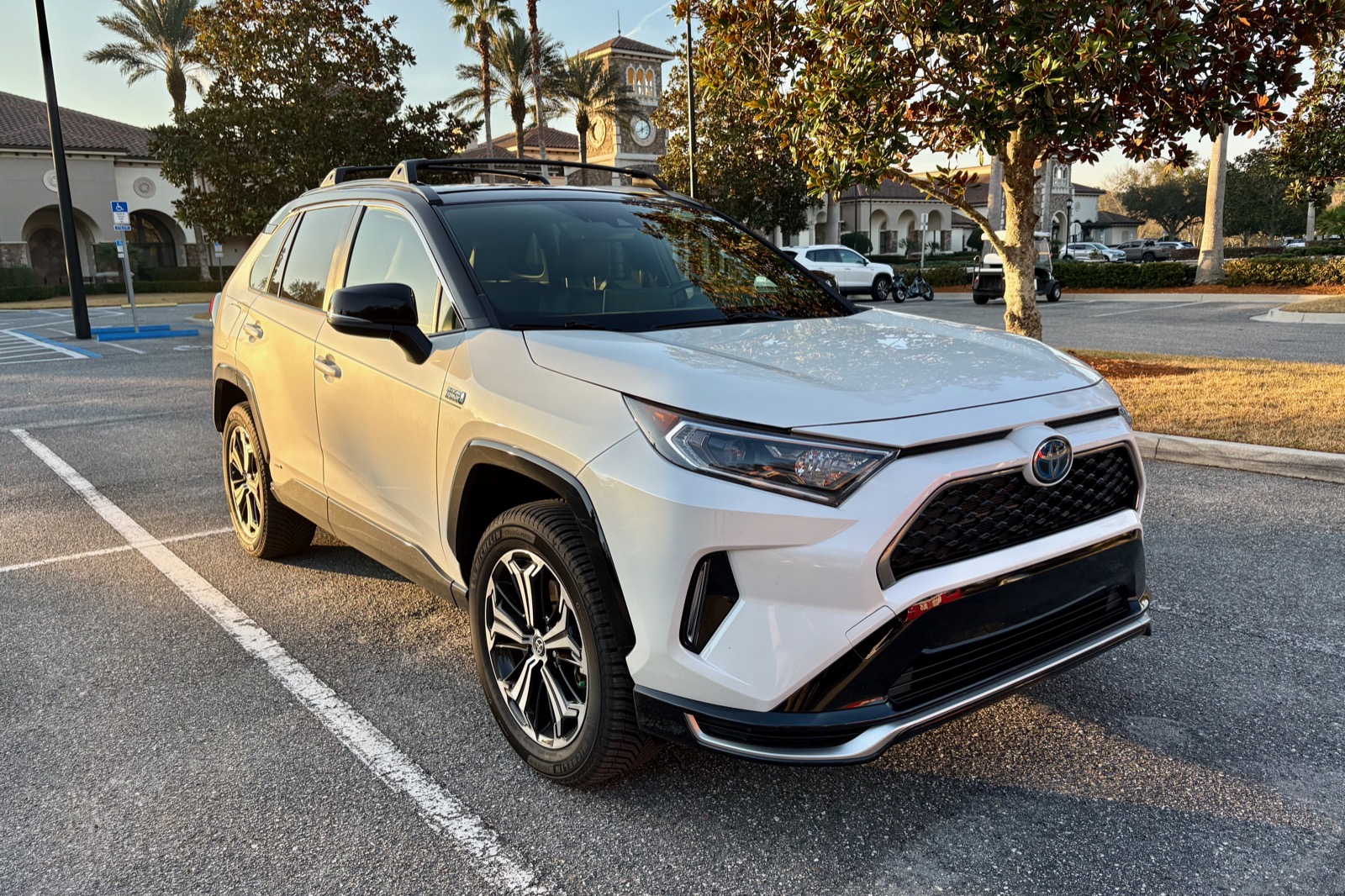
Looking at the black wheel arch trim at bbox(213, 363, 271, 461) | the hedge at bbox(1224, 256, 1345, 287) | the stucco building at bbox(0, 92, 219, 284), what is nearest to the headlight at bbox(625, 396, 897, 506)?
the black wheel arch trim at bbox(213, 363, 271, 461)

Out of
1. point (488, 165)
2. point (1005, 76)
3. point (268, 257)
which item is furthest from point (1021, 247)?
point (268, 257)

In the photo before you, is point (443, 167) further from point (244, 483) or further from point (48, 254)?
point (48, 254)

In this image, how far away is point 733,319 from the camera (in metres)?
3.56

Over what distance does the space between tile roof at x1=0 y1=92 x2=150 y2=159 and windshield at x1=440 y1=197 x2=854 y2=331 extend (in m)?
49.1

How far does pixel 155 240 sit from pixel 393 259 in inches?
2190

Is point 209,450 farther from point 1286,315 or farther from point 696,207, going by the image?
point 1286,315

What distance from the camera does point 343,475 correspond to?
394 cm

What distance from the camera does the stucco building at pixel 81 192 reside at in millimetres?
45000

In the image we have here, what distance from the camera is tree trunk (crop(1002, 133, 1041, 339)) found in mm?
10195

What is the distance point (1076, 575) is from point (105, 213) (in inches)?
2152

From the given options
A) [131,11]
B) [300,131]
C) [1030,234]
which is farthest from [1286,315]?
[131,11]

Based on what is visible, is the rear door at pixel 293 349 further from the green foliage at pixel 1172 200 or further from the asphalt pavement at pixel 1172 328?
the green foliage at pixel 1172 200

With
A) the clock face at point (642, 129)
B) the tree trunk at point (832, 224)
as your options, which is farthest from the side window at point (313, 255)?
the clock face at point (642, 129)

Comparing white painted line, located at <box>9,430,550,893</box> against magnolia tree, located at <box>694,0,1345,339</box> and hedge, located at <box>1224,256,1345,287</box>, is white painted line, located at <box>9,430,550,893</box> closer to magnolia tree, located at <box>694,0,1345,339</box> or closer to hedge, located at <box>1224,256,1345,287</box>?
magnolia tree, located at <box>694,0,1345,339</box>
